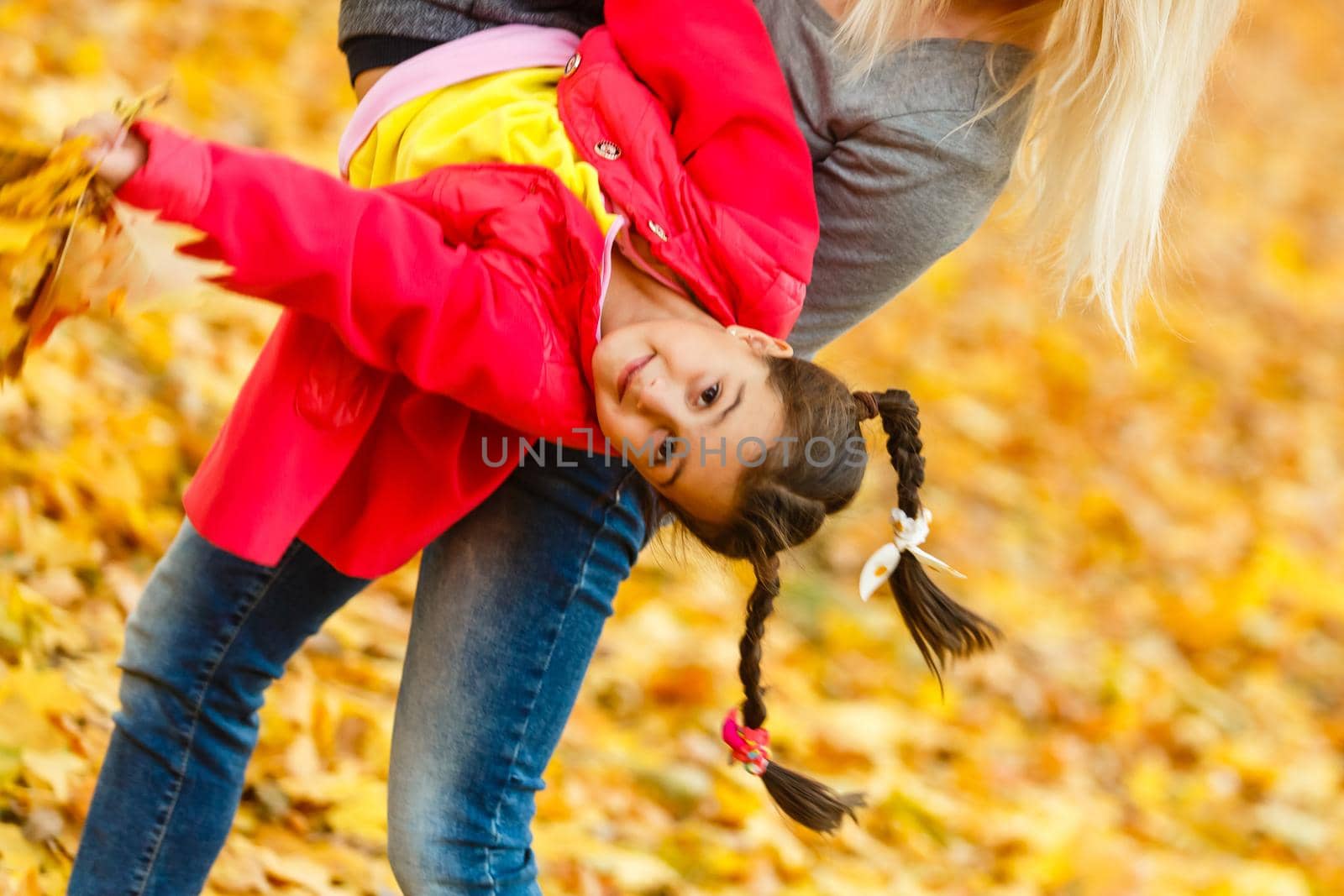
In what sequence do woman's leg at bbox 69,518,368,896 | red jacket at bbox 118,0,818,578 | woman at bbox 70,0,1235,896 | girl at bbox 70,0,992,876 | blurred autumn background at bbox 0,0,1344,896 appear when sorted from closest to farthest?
red jacket at bbox 118,0,818,578, girl at bbox 70,0,992,876, woman at bbox 70,0,1235,896, woman's leg at bbox 69,518,368,896, blurred autumn background at bbox 0,0,1344,896

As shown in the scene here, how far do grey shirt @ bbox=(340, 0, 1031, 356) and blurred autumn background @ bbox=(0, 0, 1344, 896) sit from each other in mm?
346

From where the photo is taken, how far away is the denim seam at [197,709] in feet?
5.79

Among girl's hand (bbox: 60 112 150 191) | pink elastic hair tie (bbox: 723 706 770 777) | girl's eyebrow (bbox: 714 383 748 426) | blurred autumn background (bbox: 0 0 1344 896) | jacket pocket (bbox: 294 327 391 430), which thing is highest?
girl's hand (bbox: 60 112 150 191)

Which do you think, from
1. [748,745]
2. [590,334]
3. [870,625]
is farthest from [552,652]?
[870,625]

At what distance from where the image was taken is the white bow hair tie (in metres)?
1.74

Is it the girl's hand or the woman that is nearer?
the girl's hand

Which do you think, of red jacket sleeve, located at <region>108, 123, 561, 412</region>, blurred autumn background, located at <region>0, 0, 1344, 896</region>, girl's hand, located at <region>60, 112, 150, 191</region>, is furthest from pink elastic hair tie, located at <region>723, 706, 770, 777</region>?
girl's hand, located at <region>60, 112, 150, 191</region>

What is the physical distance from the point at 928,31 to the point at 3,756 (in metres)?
1.76

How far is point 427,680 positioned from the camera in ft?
5.46

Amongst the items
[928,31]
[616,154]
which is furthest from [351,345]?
[928,31]

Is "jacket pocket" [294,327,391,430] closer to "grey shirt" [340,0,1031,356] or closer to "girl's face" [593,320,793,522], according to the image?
"girl's face" [593,320,793,522]

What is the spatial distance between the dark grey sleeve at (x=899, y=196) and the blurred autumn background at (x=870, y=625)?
12.0 inches

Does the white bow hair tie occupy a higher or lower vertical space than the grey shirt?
lower

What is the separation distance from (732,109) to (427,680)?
809 millimetres
